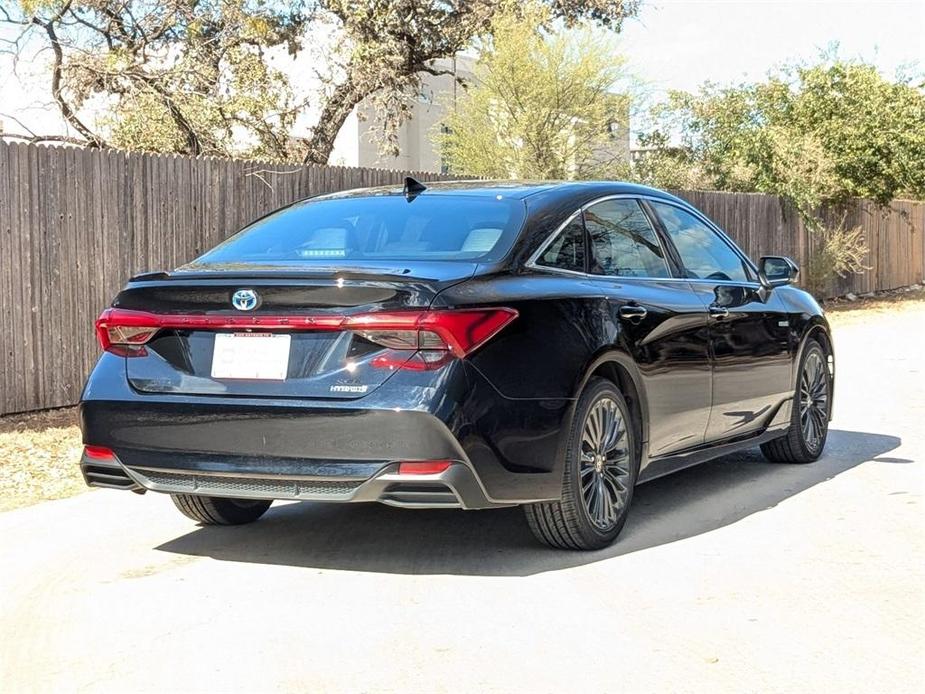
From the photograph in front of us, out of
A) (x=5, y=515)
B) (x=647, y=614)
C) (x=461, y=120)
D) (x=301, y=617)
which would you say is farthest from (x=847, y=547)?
(x=461, y=120)

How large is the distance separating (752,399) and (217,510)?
291cm

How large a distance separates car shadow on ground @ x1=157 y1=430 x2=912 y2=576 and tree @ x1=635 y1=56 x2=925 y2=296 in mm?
19073

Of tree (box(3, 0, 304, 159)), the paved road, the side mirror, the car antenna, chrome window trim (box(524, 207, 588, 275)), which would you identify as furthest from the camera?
tree (box(3, 0, 304, 159))

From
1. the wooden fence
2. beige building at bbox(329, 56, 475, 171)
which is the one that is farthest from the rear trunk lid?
beige building at bbox(329, 56, 475, 171)

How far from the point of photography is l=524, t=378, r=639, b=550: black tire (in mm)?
5500

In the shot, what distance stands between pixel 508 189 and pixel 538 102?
50.8 feet

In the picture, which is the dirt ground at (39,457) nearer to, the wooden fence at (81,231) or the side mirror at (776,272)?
the wooden fence at (81,231)

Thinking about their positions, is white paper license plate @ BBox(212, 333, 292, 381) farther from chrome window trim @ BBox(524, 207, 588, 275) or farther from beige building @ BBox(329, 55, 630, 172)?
beige building @ BBox(329, 55, 630, 172)

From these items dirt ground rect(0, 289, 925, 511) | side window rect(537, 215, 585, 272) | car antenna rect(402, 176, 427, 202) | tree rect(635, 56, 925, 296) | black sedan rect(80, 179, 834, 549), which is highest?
tree rect(635, 56, 925, 296)

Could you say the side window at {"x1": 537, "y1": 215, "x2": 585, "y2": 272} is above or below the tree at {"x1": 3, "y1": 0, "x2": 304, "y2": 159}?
below

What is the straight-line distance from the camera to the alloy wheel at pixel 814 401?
809 centimetres

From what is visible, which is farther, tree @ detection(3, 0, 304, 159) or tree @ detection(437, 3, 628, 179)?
tree @ detection(437, 3, 628, 179)

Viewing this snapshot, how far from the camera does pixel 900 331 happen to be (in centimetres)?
1975

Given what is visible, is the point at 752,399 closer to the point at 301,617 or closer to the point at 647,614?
the point at 647,614
